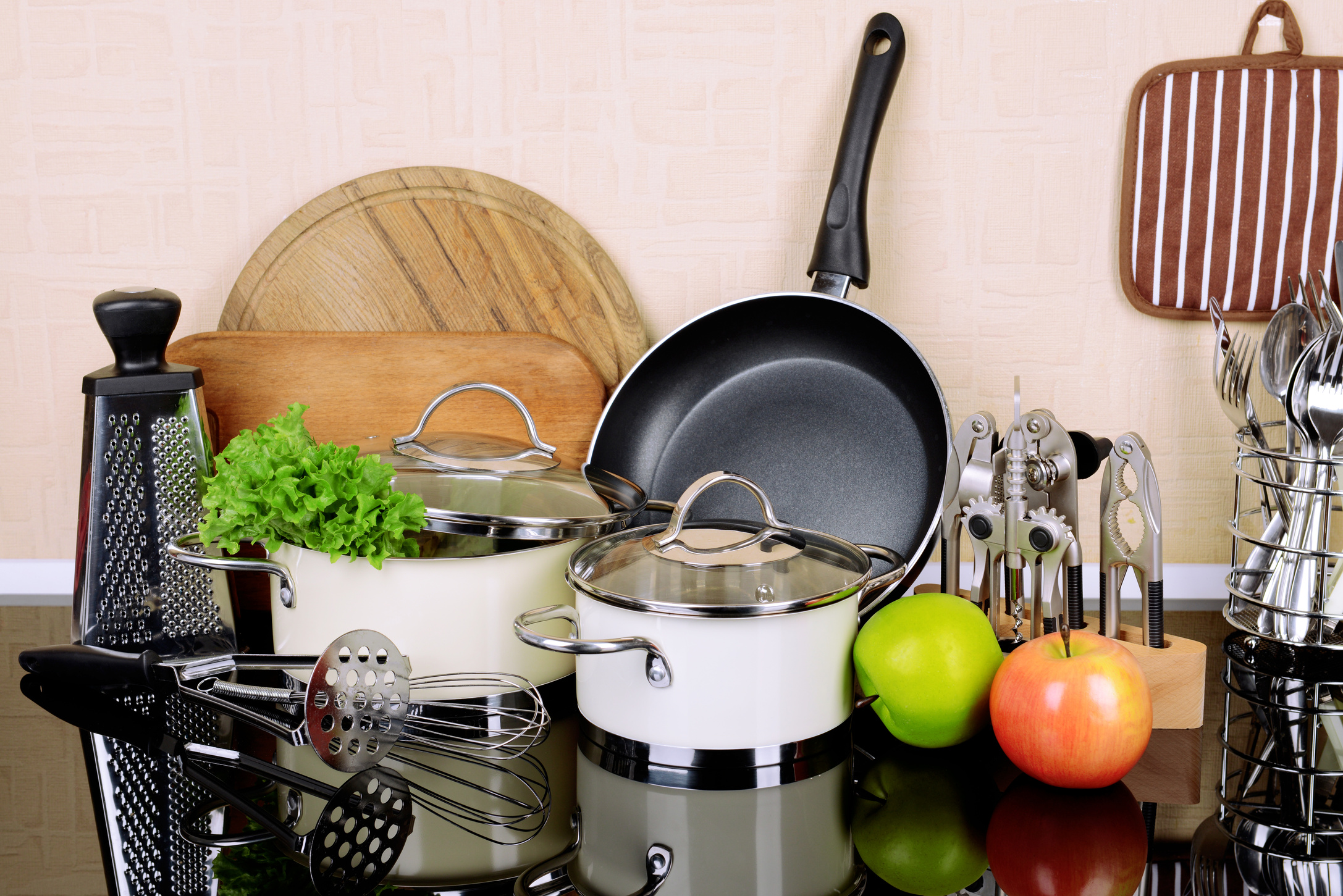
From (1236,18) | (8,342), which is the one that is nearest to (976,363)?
(1236,18)

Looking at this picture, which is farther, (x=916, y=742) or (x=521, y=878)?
(x=916, y=742)

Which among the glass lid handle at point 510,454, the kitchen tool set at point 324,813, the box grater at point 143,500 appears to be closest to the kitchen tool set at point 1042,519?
the glass lid handle at point 510,454

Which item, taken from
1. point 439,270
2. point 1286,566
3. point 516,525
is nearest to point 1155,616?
point 1286,566

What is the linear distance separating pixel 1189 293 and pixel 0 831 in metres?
1.03

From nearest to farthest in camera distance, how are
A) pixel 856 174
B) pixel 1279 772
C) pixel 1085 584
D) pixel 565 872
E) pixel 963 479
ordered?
pixel 565 872
pixel 1279 772
pixel 963 479
pixel 856 174
pixel 1085 584

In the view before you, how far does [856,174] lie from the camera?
93 centimetres

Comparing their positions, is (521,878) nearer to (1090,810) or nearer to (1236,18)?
(1090,810)

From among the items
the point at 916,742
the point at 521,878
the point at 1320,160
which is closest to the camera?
the point at 521,878

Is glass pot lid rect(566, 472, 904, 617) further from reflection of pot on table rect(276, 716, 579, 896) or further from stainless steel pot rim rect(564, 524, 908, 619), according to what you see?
reflection of pot on table rect(276, 716, 579, 896)

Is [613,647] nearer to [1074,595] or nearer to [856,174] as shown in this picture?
[1074,595]

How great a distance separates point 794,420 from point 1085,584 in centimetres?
35

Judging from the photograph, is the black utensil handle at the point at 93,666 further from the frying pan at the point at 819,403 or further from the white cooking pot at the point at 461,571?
the frying pan at the point at 819,403

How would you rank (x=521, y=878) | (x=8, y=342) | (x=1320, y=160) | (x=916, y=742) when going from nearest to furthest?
(x=521, y=878) < (x=916, y=742) < (x=1320, y=160) < (x=8, y=342)

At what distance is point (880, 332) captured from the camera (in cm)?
95
